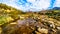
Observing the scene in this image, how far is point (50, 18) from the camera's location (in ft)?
6.58

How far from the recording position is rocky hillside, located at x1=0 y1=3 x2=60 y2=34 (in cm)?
179

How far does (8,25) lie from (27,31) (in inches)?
11.1

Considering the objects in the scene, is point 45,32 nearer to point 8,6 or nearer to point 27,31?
point 27,31

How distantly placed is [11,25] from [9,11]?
1.11 ft

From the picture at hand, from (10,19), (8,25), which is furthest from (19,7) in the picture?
(8,25)

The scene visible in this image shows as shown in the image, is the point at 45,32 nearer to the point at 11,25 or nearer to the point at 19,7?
the point at 11,25

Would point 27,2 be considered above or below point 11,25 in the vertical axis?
above

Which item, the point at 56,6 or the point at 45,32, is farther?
the point at 56,6

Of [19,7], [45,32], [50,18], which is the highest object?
[19,7]

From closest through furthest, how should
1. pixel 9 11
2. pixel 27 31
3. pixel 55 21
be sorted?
pixel 27 31, pixel 55 21, pixel 9 11

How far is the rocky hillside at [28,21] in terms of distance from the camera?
1787 mm

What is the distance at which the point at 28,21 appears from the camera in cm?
190

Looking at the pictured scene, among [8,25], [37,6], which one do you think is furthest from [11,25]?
[37,6]

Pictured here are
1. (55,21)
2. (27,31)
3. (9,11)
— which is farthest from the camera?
(9,11)
